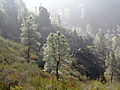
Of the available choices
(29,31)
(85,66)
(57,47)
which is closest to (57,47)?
(57,47)

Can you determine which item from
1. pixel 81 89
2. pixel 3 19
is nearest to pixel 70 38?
pixel 3 19

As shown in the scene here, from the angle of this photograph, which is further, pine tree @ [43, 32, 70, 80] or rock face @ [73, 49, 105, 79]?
rock face @ [73, 49, 105, 79]

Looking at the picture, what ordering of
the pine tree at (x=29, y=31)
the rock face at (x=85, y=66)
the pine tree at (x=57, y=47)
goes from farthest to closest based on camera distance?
the rock face at (x=85, y=66), the pine tree at (x=29, y=31), the pine tree at (x=57, y=47)

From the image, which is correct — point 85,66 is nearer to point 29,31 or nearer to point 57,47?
point 29,31

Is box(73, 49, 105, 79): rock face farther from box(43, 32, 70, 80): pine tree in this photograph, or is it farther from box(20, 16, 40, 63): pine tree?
box(43, 32, 70, 80): pine tree

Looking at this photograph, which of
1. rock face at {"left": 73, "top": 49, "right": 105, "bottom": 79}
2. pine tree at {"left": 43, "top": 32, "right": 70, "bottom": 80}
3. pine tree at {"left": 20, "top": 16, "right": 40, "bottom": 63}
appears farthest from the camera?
rock face at {"left": 73, "top": 49, "right": 105, "bottom": 79}

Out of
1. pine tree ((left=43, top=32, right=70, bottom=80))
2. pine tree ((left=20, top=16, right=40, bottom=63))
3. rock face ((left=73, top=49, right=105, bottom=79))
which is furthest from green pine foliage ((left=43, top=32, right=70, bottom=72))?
rock face ((left=73, top=49, right=105, bottom=79))

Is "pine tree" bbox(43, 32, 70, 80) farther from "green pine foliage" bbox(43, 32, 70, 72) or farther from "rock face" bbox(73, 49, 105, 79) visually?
"rock face" bbox(73, 49, 105, 79)

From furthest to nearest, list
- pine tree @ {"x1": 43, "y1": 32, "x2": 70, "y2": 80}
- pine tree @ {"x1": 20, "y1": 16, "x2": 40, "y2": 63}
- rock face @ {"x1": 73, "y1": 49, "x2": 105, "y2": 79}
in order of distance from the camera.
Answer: rock face @ {"x1": 73, "y1": 49, "x2": 105, "y2": 79} < pine tree @ {"x1": 20, "y1": 16, "x2": 40, "y2": 63} < pine tree @ {"x1": 43, "y1": 32, "x2": 70, "y2": 80}

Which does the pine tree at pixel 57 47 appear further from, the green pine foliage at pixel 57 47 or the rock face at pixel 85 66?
the rock face at pixel 85 66

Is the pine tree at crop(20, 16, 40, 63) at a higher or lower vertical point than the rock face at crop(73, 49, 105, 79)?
higher

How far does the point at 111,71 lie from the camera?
4072 cm

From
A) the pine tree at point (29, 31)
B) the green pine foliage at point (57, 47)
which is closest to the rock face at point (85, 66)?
the pine tree at point (29, 31)

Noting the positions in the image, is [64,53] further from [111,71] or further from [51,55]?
[111,71]
